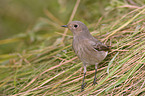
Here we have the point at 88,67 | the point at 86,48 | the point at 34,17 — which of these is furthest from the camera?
the point at 34,17

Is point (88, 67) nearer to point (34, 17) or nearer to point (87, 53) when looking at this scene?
point (87, 53)

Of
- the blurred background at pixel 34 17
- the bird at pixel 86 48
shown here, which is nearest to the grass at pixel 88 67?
the bird at pixel 86 48

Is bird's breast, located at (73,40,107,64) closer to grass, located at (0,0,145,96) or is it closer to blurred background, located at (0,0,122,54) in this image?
grass, located at (0,0,145,96)

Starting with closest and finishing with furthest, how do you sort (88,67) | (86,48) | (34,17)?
1. (86,48)
2. (88,67)
3. (34,17)

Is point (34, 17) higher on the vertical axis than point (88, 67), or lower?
higher

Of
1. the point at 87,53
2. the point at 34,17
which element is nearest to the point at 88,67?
the point at 87,53

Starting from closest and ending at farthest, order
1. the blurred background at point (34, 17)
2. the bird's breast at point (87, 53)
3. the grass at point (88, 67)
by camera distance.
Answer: the grass at point (88, 67), the bird's breast at point (87, 53), the blurred background at point (34, 17)

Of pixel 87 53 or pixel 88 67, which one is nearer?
pixel 87 53

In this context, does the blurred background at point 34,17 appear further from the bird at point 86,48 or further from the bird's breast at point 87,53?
→ the bird's breast at point 87,53

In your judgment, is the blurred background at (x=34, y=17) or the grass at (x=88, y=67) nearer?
the grass at (x=88, y=67)

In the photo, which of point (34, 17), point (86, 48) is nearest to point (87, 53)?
point (86, 48)
